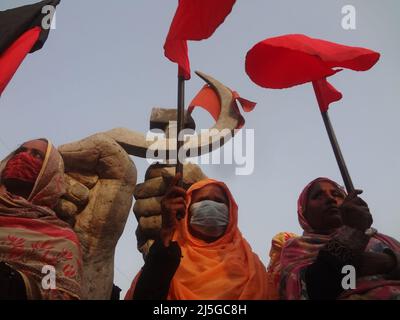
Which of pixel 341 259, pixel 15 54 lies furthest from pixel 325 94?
pixel 15 54

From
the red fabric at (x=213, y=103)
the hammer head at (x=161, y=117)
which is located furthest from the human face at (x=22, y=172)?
the hammer head at (x=161, y=117)

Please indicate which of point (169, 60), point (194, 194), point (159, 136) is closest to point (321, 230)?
point (194, 194)

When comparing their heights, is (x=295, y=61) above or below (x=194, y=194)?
above

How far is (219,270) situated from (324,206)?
3.16 feet

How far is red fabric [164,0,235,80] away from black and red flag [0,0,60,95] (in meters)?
1.33

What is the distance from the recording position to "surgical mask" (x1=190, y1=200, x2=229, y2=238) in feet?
11.3

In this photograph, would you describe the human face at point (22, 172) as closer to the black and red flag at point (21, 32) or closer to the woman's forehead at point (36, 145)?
the woman's forehead at point (36, 145)

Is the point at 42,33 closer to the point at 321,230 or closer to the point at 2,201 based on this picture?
the point at 2,201

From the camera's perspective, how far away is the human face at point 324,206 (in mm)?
3510

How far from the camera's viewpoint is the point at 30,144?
12.0 ft

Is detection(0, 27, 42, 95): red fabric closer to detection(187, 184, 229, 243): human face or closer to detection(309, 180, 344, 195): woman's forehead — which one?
detection(187, 184, 229, 243): human face

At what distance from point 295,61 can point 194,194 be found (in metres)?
1.36

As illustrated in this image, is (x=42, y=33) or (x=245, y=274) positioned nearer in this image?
(x=245, y=274)
